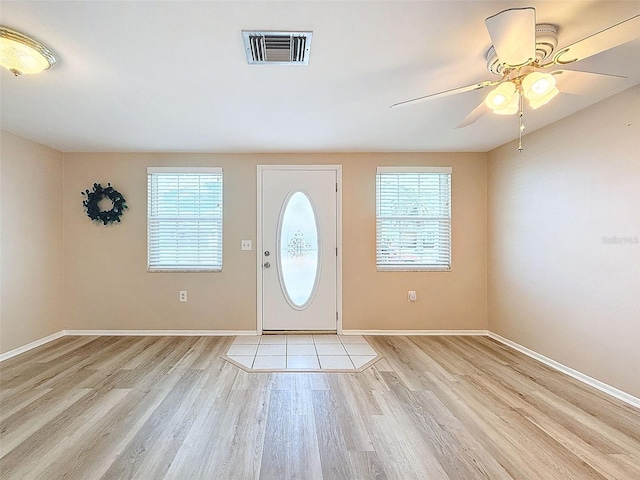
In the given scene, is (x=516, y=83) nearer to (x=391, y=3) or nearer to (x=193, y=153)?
(x=391, y=3)

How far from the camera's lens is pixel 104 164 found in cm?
407

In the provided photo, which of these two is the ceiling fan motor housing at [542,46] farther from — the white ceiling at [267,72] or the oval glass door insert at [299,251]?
the oval glass door insert at [299,251]

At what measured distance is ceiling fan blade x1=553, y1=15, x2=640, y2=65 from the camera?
50.8 inches

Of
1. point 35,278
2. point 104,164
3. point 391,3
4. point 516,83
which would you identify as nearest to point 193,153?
point 104,164

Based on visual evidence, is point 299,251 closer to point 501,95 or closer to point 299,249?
point 299,249

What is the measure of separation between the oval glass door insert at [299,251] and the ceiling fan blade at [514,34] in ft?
9.34

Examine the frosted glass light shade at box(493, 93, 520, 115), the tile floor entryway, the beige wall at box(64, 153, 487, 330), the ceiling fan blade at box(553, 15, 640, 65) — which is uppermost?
the ceiling fan blade at box(553, 15, 640, 65)

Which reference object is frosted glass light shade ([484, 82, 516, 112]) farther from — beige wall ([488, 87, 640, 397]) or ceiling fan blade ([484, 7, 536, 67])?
beige wall ([488, 87, 640, 397])

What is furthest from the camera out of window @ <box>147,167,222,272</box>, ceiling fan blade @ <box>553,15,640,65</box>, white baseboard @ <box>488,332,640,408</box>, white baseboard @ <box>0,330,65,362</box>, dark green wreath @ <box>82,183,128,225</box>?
window @ <box>147,167,222,272</box>

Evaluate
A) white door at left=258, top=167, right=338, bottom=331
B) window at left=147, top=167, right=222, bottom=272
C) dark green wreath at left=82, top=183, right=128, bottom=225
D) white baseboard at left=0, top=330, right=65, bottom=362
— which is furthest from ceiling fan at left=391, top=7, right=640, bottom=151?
white baseboard at left=0, top=330, right=65, bottom=362

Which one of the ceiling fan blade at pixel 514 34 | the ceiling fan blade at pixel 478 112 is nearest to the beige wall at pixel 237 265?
the ceiling fan blade at pixel 478 112

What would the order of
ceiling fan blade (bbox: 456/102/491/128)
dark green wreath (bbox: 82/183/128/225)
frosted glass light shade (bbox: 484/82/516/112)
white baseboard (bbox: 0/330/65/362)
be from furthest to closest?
dark green wreath (bbox: 82/183/128/225)
white baseboard (bbox: 0/330/65/362)
ceiling fan blade (bbox: 456/102/491/128)
frosted glass light shade (bbox: 484/82/516/112)

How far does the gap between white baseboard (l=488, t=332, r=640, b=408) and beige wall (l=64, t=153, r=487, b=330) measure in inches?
24.8

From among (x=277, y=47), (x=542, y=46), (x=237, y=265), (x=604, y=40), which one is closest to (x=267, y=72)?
(x=277, y=47)
